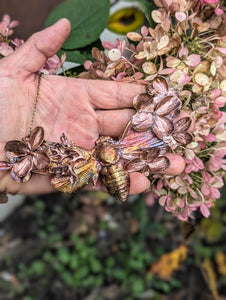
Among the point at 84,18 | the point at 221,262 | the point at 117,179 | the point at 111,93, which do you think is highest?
the point at 84,18

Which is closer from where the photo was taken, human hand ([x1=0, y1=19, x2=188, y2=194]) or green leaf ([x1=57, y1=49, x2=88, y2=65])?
human hand ([x1=0, y1=19, x2=188, y2=194])

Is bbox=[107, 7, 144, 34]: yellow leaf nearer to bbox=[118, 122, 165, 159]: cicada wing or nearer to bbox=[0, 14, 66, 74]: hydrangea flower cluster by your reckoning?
bbox=[0, 14, 66, 74]: hydrangea flower cluster

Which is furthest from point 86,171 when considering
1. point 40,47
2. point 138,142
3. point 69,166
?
point 40,47

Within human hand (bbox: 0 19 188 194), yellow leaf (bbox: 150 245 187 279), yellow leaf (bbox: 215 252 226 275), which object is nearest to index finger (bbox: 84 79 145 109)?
human hand (bbox: 0 19 188 194)

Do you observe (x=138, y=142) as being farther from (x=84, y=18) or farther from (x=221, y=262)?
(x=221, y=262)

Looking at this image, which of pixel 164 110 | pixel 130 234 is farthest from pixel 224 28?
pixel 130 234

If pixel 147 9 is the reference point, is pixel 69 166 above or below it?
below

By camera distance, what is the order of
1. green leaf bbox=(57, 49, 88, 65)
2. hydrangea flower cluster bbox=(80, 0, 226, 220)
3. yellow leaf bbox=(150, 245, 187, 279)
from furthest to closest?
yellow leaf bbox=(150, 245, 187, 279) → green leaf bbox=(57, 49, 88, 65) → hydrangea flower cluster bbox=(80, 0, 226, 220)
